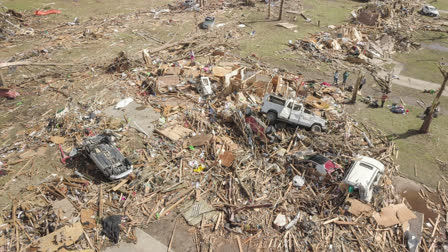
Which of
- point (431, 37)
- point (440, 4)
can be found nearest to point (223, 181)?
point (431, 37)

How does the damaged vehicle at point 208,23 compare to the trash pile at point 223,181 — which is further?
the damaged vehicle at point 208,23

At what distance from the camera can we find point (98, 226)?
904 cm

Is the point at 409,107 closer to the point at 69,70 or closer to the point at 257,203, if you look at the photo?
the point at 257,203

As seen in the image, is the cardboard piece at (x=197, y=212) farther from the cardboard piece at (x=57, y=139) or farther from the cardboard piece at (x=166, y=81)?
the cardboard piece at (x=166, y=81)

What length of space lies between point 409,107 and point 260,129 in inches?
401

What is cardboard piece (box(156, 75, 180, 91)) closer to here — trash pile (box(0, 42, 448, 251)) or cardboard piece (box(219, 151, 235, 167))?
trash pile (box(0, 42, 448, 251))

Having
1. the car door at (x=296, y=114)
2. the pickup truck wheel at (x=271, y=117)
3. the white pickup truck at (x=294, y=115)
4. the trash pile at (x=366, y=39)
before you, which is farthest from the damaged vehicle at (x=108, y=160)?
the trash pile at (x=366, y=39)

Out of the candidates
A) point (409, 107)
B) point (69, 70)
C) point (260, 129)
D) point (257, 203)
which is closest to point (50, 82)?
point (69, 70)

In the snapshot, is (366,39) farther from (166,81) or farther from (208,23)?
(166,81)

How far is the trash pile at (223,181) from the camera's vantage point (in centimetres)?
894

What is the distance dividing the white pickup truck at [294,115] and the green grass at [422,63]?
1170 centimetres

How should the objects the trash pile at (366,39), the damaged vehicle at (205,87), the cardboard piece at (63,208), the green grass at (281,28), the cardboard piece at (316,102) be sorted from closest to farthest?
the cardboard piece at (63,208) → the cardboard piece at (316,102) → the damaged vehicle at (205,87) → the trash pile at (366,39) → the green grass at (281,28)

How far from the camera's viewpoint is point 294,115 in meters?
12.6

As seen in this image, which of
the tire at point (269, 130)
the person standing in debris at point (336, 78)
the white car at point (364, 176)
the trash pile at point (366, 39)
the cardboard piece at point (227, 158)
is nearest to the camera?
the white car at point (364, 176)
